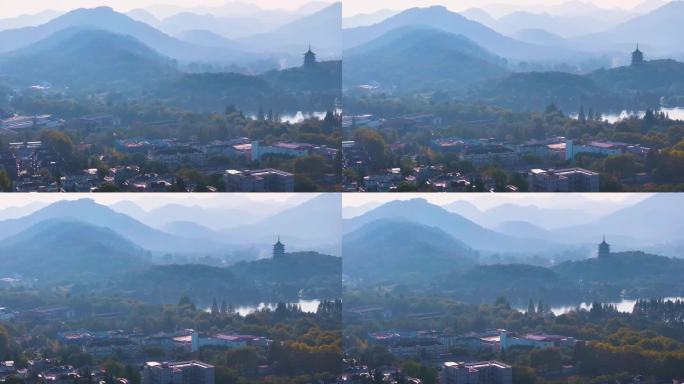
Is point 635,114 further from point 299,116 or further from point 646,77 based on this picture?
point 299,116

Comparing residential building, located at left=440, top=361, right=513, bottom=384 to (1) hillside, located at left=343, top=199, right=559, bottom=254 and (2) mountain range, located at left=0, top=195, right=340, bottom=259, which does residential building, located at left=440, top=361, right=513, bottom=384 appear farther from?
(2) mountain range, located at left=0, top=195, right=340, bottom=259

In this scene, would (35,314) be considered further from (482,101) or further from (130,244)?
(482,101)

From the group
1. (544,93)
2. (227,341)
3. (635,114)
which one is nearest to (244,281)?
(227,341)

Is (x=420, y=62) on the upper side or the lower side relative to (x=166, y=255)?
upper

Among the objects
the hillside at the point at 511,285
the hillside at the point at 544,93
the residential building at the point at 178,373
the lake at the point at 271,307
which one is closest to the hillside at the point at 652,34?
the hillside at the point at 544,93

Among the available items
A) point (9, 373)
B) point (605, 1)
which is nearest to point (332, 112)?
point (605, 1)
